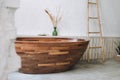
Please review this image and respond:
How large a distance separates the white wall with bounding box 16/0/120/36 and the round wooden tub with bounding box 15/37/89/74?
3.86 feet

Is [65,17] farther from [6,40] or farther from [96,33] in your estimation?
[6,40]

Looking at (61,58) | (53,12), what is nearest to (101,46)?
(53,12)

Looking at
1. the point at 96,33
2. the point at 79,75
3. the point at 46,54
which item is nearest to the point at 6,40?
the point at 46,54

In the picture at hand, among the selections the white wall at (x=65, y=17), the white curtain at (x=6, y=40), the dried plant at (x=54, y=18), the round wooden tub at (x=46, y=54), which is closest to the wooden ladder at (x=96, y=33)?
the white wall at (x=65, y=17)

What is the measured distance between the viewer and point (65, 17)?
4824mm

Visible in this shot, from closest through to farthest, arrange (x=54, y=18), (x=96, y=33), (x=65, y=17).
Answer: (x=54, y=18) → (x=65, y=17) → (x=96, y=33)

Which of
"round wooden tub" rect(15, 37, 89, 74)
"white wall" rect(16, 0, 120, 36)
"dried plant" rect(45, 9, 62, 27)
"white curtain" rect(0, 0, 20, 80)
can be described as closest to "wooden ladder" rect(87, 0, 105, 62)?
"white wall" rect(16, 0, 120, 36)

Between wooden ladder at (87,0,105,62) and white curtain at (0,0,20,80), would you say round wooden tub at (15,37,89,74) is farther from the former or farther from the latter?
white curtain at (0,0,20,80)

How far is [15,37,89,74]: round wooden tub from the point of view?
329cm

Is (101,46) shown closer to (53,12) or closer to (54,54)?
(53,12)

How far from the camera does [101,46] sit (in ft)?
16.2

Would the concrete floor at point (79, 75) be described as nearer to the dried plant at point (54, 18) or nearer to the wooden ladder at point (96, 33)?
the wooden ladder at point (96, 33)

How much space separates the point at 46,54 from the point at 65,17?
5.67 ft

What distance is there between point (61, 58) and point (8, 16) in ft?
9.74
